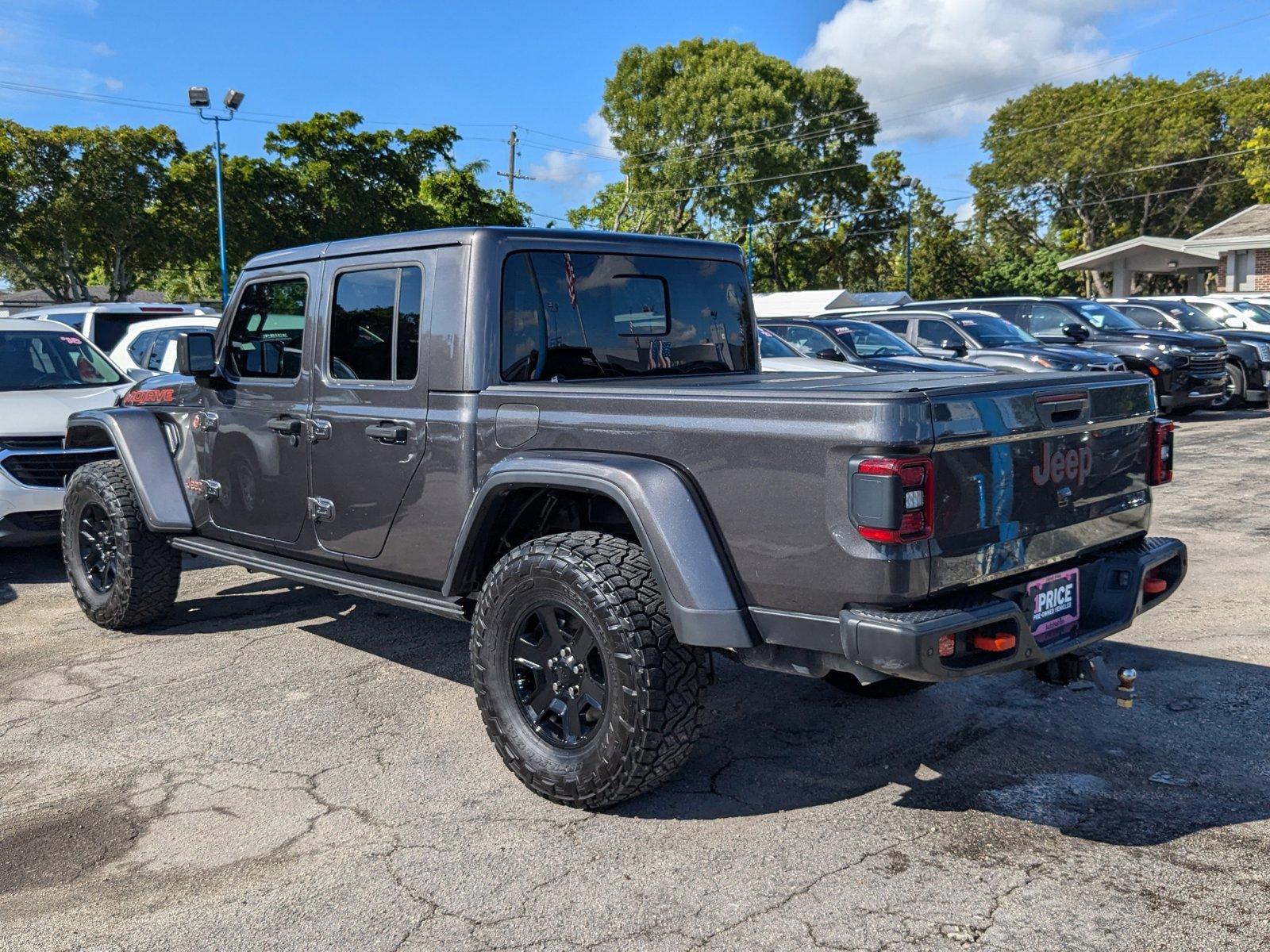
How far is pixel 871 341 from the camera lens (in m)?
14.2

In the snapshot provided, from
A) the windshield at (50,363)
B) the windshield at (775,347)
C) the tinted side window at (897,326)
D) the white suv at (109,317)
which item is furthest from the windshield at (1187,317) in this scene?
the windshield at (50,363)

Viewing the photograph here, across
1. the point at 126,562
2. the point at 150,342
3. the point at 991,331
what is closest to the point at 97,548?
the point at 126,562

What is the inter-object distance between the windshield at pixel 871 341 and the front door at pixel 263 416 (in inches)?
367

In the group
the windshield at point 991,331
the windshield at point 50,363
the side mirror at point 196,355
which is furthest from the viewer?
the windshield at point 991,331

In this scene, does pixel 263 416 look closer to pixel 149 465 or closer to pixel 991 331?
pixel 149 465

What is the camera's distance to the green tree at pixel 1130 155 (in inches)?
2120

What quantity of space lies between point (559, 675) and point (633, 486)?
75 cm

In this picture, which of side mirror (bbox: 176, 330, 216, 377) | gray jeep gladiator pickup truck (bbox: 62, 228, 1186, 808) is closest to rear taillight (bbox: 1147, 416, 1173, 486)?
gray jeep gladiator pickup truck (bbox: 62, 228, 1186, 808)

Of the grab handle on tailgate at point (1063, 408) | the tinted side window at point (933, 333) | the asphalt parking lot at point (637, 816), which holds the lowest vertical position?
the asphalt parking lot at point (637, 816)

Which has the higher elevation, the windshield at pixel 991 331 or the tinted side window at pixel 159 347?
the windshield at pixel 991 331

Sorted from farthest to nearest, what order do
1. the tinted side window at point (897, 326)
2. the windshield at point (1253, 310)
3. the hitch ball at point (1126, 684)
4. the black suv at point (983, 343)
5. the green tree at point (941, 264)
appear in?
the green tree at point (941, 264) → the windshield at point (1253, 310) → the tinted side window at point (897, 326) → the black suv at point (983, 343) → the hitch ball at point (1126, 684)

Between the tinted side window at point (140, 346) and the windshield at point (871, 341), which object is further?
the windshield at point (871, 341)

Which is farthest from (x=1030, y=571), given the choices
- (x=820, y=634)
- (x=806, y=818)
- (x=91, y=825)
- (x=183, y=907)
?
(x=91, y=825)

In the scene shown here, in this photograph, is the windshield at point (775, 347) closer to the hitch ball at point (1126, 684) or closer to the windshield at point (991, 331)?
the windshield at point (991, 331)
